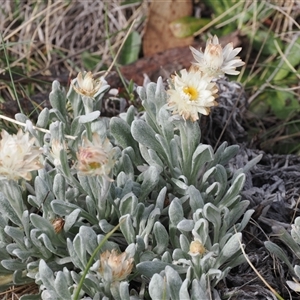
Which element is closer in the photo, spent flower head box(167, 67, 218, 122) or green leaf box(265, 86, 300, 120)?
spent flower head box(167, 67, 218, 122)

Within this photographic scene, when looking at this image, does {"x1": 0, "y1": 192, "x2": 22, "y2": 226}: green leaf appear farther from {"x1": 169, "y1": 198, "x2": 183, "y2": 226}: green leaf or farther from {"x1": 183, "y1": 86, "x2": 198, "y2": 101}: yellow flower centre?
{"x1": 183, "y1": 86, "x2": 198, "y2": 101}: yellow flower centre

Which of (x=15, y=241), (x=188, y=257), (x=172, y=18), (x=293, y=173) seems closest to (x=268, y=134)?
(x=293, y=173)

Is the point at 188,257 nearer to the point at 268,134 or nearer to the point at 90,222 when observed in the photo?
the point at 90,222

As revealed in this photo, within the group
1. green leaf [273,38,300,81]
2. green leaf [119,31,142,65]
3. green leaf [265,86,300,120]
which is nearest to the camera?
green leaf [265,86,300,120]

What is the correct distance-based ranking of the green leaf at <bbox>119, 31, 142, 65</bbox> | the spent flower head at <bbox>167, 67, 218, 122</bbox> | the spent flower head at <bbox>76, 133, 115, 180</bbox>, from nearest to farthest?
the spent flower head at <bbox>76, 133, 115, 180</bbox>
the spent flower head at <bbox>167, 67, 218, 122</bbox>
the green leaf at <bbox>119, 31, 142, 65</bbox>

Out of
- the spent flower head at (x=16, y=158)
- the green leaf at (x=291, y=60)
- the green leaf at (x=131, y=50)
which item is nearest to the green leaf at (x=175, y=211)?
the spent flower head at (x=16, y=158)

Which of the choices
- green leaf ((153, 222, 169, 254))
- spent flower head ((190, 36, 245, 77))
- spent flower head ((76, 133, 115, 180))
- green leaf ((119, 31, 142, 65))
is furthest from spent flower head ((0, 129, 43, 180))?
green leaf ((119, 31, 142, 65))

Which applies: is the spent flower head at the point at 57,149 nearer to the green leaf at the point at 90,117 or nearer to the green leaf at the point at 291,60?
the green leaf at the point at 90,117
